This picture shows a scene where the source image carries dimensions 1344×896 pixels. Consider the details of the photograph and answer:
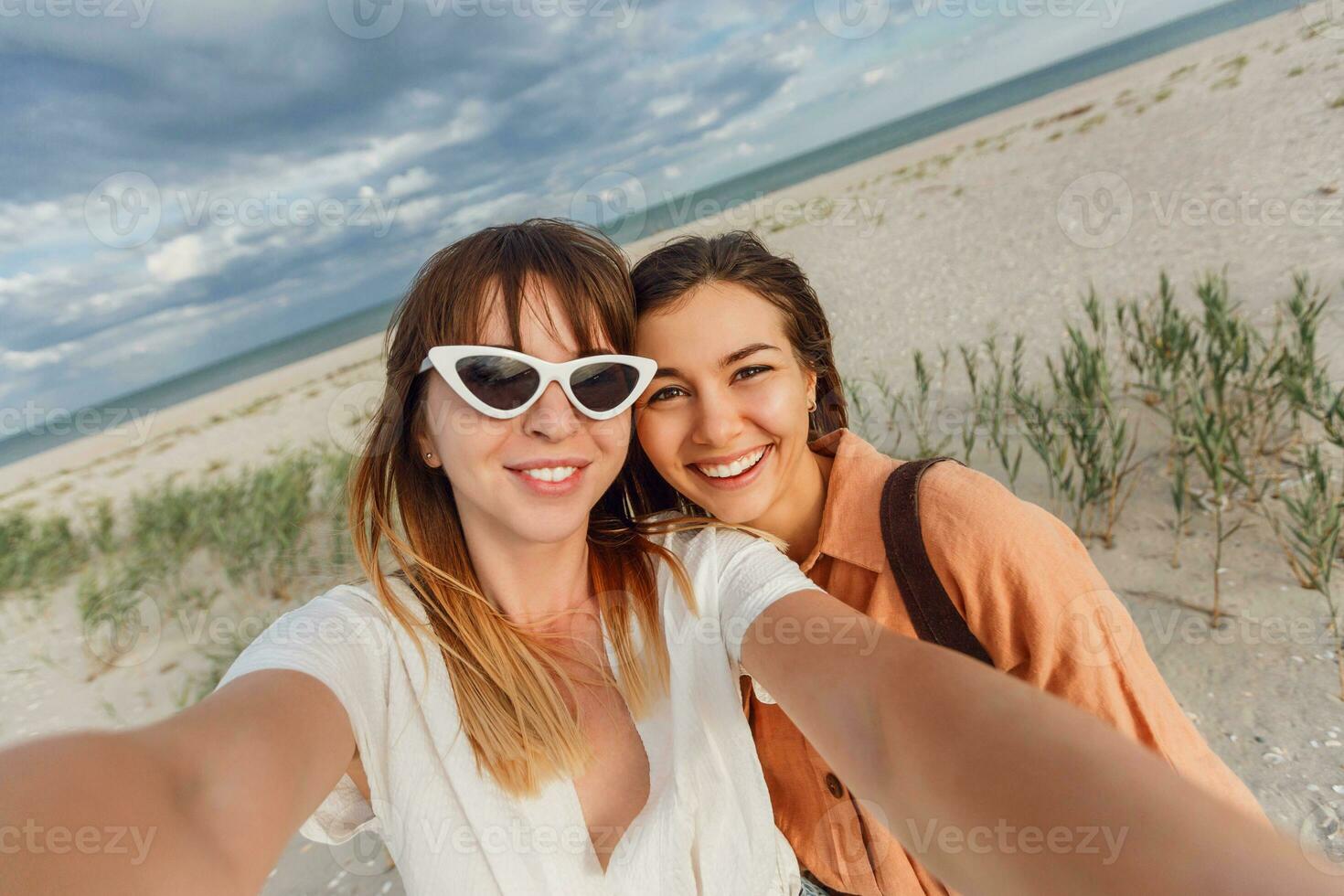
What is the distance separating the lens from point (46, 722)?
14.7 feet

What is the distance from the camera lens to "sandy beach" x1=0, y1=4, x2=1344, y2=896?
272 cm

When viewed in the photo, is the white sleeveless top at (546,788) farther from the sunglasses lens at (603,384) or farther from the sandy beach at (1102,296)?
the sandy beach at (1102,296)

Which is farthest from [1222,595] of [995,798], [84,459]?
[84,459]

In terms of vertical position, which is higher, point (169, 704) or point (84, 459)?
point (84, 459)

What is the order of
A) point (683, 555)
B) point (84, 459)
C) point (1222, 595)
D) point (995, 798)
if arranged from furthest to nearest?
point (84, 459)
point (1222, 595)
point (683, 555)
point (995, 798)

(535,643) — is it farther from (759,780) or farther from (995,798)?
(995,798)

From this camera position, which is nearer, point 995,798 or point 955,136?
point 995,798

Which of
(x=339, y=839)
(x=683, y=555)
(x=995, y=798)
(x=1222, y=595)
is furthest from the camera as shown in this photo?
(x=1222, y=595)

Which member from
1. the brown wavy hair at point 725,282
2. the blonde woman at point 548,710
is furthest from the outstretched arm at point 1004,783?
the brown wavy hair at point 725,282

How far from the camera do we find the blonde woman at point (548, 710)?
766 millimetres

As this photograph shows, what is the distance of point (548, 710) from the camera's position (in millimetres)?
1467

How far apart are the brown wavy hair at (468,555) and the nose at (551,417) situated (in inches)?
5.2

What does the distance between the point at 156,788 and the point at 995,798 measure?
1.02 metres

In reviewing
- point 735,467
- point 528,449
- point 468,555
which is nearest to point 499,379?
point 528,449
